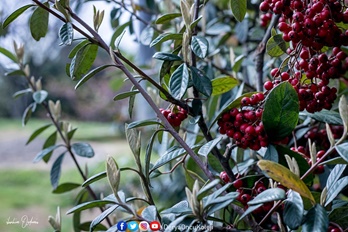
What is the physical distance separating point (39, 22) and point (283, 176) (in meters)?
0.44

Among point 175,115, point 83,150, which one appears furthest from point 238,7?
point 83,150

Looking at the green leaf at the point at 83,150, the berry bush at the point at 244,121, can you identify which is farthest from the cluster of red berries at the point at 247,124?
the green leaf at the point at 83,150

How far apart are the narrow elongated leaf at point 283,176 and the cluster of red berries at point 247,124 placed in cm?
12

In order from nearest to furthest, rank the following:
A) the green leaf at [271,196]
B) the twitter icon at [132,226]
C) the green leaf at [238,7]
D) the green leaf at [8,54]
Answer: the green leaf at [271,196] < the twitter icon at [132,226] < the green leaf at [238,7] < the green leaf at [8,54]

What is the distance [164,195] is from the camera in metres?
2.09

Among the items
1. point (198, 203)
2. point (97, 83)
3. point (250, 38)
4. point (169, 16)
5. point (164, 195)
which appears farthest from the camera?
point (97, 83)

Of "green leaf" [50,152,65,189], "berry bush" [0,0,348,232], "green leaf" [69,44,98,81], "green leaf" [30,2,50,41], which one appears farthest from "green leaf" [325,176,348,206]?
"green leaf" [50,152,65,189]

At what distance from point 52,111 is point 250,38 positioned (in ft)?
1.80

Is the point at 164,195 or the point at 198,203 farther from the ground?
the point at 198,203

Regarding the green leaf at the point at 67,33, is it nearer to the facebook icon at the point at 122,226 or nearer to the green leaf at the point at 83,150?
the facebook icon at the point at 122,226

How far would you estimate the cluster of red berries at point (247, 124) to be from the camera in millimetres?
598

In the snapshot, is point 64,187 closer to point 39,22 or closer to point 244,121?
point 39,22

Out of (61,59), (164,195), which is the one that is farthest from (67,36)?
(61,59)

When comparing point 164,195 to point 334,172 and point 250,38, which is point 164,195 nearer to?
A: point 250,38
